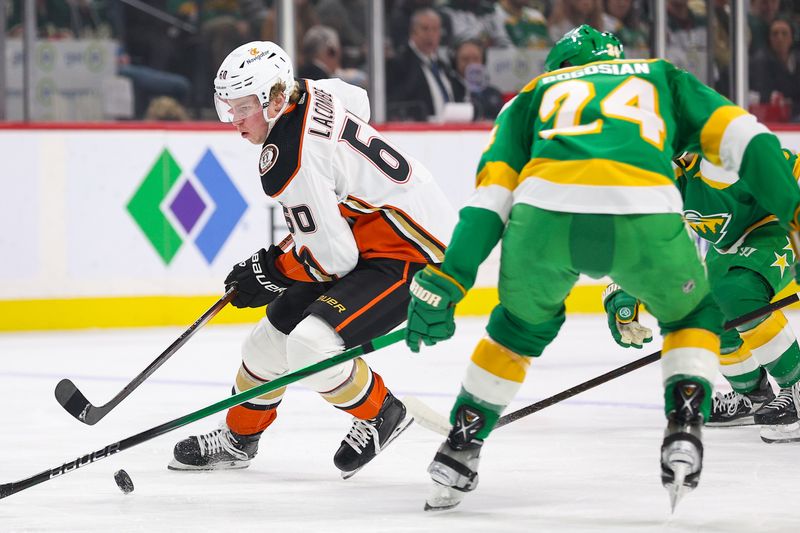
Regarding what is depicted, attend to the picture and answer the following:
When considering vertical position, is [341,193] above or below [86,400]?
above

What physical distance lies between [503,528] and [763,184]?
2.57ft

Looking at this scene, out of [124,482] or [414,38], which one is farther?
[414,38]

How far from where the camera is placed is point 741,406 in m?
3.88

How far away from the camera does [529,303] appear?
8.39 feet

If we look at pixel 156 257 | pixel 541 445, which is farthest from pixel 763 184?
pixel 156 257

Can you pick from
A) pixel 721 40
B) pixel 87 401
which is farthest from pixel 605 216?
pixel 721 40

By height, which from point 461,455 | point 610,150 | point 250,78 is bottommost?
point 461,455

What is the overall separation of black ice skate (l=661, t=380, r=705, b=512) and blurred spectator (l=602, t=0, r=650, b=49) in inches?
228

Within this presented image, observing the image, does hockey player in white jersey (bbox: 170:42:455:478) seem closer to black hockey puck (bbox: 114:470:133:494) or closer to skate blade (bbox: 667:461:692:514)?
black hockey puck (bbox: 114:470:133:494)

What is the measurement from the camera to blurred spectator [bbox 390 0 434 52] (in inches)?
295

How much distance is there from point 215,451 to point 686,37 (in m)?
5.63

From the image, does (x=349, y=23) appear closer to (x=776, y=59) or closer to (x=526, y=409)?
Answer: (x=776, y=59)

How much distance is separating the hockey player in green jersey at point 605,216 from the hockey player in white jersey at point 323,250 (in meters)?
0.57

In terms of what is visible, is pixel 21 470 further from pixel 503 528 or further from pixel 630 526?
pixel 630 526
